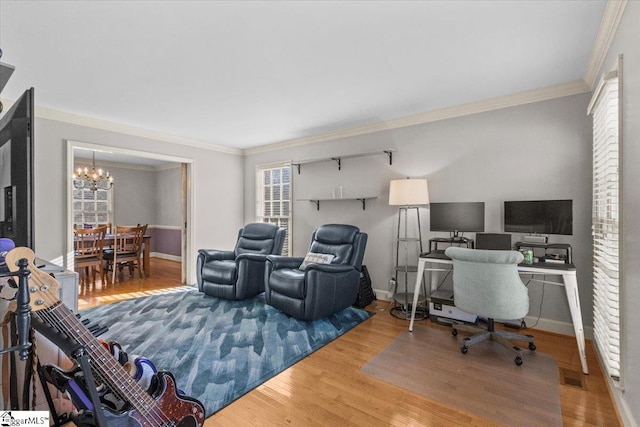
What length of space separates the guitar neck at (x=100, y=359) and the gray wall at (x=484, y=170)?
10.5ft

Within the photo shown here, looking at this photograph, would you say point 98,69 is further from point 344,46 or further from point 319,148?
point 319,148

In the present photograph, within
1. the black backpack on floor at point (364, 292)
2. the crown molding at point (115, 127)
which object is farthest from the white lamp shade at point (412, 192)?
the crown molding at point (115, 127)

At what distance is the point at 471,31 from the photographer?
205cm

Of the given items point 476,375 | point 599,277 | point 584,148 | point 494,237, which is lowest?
point 476,375

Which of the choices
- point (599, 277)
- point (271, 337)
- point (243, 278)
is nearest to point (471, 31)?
point (599, 277)

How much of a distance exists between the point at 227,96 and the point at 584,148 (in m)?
3.56

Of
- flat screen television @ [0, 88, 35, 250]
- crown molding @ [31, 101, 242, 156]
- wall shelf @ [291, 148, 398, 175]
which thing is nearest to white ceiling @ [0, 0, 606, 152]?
crown molding @ [31, 101, 242, 156]

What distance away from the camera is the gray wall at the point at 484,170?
2822mm

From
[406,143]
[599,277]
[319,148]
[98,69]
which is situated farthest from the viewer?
[319,148]

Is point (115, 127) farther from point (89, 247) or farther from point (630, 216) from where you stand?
point (630, 216)

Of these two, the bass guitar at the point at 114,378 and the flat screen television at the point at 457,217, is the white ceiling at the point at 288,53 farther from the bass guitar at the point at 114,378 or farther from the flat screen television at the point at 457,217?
the bass guitar at the point at 114,378

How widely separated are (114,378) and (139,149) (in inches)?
155

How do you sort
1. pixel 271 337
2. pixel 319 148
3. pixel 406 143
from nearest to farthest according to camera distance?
pixel 271 337 < pixel 406 143 < pixel 319 148

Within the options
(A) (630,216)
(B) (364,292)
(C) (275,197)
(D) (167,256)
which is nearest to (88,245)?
(D) (167,256)
